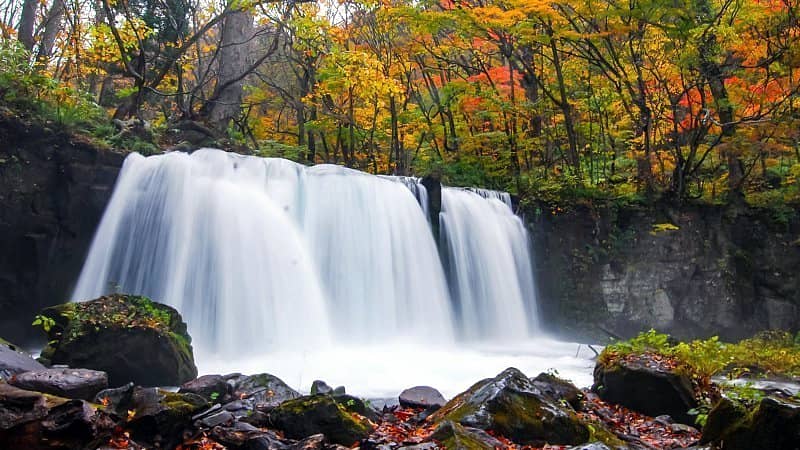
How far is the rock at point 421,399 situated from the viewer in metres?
5.93

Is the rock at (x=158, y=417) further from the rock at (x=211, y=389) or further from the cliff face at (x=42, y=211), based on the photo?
the cliff face at (x=42, y=211)

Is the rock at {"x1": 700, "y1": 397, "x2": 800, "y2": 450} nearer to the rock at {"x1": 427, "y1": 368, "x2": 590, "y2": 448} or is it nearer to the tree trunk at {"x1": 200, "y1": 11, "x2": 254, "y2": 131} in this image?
the rock at {"x1": 427, "y1": 368, "x2": 590, "y2": 448}

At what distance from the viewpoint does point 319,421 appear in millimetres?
4559

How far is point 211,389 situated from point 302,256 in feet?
16.9

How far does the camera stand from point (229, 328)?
9.10 m

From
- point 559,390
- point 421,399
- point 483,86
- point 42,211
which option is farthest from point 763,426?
point 483,86

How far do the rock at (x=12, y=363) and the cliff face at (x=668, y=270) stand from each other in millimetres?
11497

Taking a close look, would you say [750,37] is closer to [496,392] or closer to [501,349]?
[501,349]

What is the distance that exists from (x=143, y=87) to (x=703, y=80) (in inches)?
503

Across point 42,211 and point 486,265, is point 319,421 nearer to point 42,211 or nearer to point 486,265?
point 42,211

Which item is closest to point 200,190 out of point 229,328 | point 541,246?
point 229,328

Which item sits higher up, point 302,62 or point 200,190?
point 302,62

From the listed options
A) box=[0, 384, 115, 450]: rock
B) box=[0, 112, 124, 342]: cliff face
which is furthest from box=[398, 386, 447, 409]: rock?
box=[0, 112, 124, 342]: cliff face

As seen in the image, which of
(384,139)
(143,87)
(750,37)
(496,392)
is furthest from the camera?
(384,139)
